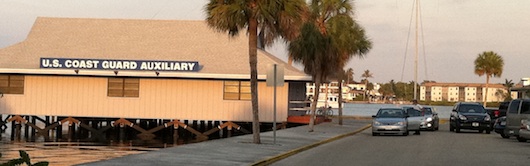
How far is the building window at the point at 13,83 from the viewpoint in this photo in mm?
46531

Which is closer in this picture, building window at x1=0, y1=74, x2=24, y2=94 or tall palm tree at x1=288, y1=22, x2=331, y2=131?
tall palm tree at x1=288, y1=22, x2=331, y2=131

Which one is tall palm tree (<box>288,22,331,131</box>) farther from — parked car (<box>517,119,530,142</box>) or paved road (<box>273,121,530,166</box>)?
parked car (<box>517,119,530,142</box>)

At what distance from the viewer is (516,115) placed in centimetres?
3584

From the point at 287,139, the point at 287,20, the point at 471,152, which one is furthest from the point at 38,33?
the point at 471,152

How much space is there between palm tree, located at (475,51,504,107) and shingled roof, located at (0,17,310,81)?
69359 mm

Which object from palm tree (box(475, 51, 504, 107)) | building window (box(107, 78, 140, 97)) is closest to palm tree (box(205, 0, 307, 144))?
building window (box(107, 78, 140, 97))

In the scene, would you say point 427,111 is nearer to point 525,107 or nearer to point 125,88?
point 525,107

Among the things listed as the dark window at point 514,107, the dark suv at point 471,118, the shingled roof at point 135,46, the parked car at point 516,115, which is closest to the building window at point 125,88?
the shingled roof at point 135,46

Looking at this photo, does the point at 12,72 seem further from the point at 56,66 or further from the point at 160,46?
the point at 160,46

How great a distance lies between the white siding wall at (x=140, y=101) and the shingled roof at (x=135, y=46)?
4.34 feet

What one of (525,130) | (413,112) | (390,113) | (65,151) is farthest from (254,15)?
(413,112)

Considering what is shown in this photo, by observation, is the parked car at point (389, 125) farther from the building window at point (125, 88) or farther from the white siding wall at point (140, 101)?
the building window at point (125, 88)

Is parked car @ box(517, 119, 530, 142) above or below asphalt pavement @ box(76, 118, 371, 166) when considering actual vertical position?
above

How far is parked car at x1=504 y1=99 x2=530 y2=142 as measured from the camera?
35.3m
